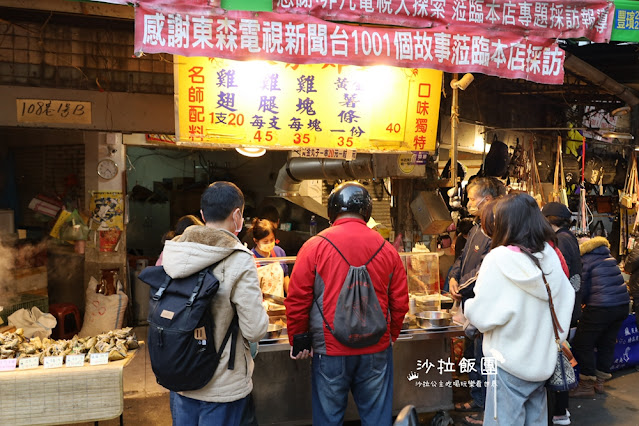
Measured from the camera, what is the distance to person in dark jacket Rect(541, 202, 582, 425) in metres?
5.39

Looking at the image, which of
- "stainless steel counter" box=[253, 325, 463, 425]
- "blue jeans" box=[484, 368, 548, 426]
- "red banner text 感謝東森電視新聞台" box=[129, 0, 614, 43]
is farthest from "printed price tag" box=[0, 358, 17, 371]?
"blue jeans" box=[484, 368, 548, 426]

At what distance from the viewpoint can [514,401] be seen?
3.50 m

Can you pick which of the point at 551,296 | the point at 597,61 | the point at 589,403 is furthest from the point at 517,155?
the point at 551,296

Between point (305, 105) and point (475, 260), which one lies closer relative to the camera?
point (475, 260)

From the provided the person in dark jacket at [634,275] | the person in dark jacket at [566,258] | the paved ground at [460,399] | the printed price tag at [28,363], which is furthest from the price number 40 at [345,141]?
the person in dark jacket at [634,275]

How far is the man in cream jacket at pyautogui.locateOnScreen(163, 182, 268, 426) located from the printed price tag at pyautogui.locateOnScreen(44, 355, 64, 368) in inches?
58.0

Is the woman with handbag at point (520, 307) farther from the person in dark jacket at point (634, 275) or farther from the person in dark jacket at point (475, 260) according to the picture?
the person in dark jacket at point (634, 275)

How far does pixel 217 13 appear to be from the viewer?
13.8ft

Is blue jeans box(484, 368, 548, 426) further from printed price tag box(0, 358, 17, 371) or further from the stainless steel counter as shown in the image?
printed price tag box(0, 358, 17, 371)

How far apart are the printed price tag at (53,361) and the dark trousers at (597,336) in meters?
5.74

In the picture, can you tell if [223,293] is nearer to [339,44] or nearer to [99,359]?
[99,359]

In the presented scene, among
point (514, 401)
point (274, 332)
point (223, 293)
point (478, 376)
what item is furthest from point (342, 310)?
point (478, 376)

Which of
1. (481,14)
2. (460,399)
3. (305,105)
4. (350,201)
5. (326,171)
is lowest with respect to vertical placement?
(460,399)

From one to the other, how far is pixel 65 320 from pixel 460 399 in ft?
18.6
